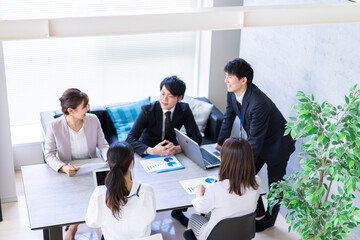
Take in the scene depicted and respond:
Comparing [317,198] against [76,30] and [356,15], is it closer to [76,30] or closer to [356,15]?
[356,15]

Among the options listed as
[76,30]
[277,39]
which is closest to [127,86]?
[277,39]

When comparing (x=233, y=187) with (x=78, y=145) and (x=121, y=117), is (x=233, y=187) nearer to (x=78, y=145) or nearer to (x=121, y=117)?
(x=78, y=145)

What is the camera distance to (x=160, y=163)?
156 inches

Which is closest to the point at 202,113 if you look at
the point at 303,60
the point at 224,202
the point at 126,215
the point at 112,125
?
the point at 112,125

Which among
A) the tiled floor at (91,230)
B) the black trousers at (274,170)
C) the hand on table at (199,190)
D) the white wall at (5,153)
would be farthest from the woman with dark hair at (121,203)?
the white wall at (5,153)

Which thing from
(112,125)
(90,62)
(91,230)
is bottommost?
(91,230)

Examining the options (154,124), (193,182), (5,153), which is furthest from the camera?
(5,153)

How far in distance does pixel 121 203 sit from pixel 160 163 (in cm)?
105

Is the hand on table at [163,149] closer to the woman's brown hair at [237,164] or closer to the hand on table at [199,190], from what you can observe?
the hand on table at [199,190]

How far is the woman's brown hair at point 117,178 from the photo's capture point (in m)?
2.89

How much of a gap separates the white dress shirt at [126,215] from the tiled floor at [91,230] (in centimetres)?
135

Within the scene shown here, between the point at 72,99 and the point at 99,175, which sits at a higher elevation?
the point at 72,99

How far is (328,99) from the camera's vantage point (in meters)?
3.83

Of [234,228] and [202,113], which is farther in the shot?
[202,113]
